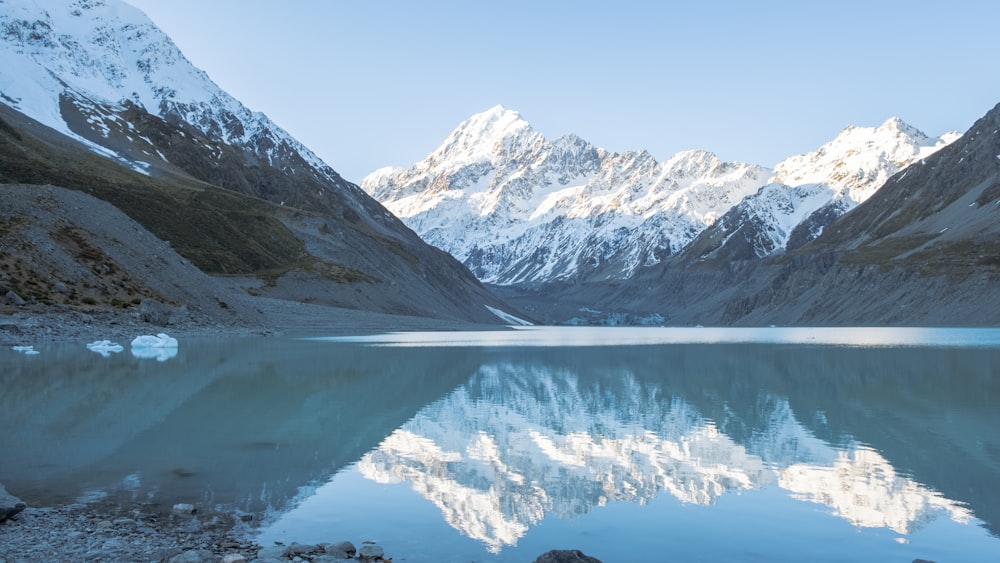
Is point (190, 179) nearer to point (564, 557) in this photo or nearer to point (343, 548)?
point (343, 548)

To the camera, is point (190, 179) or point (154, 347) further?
point (190, 179)

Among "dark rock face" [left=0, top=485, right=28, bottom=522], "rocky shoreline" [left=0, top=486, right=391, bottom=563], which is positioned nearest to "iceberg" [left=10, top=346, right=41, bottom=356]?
"rocky shoreline" [left=0, top=486, right=391, bottom=563]

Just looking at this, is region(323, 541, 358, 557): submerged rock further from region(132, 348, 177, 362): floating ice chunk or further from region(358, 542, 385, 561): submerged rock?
region(132, 348, 177, 362): floating ice chunk

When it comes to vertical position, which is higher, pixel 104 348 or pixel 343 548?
pixel 343 548

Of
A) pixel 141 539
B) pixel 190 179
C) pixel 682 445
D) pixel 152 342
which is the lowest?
pixel 152 342

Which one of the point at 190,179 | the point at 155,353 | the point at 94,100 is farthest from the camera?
the point at 94,100

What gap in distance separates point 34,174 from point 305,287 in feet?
116

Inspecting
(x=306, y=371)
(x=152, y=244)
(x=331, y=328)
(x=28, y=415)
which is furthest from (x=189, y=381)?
(x=331, y=328)

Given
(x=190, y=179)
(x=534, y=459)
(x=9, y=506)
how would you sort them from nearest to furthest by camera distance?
(x=9, y=506)
(x=534, y=459)
(x=190, y=179)

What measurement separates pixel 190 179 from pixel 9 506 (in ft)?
451

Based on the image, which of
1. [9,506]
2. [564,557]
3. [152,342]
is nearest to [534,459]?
[564,557]

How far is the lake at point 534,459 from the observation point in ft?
42.7

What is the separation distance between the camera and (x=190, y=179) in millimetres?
140375

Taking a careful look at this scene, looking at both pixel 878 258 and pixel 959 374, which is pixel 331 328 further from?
pixel 878 258
